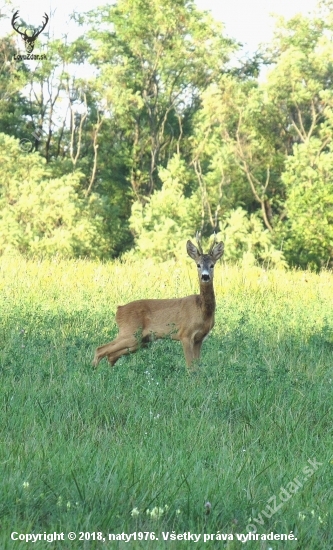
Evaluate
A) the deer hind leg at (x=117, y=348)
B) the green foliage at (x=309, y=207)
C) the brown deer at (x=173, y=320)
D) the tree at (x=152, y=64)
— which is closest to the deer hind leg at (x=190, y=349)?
the brown deer at (x=173, y=320)

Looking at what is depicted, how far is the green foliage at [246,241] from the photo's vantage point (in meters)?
26.1

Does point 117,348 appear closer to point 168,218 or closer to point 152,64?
point 168,218

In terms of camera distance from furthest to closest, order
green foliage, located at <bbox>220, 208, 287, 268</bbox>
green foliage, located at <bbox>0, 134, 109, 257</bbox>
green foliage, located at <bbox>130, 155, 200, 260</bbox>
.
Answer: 1. green foliage, located at <bbox>130, 155, 200, 260</bbox>
2. green foliage, located at <bbox>220, 208, 287, 268</bbox>
3. green foliage, located at <bbox>0, 134, 109, 257</bbox>

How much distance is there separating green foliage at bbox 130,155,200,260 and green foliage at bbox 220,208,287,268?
139 cm

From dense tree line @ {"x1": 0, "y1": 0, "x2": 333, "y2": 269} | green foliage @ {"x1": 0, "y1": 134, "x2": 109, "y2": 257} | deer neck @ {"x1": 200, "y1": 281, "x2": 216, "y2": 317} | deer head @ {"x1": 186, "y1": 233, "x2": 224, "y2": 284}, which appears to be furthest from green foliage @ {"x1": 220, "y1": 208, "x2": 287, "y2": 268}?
deer neck @ {"x1": 200, "y1": 281, "x2": 216, "y2": 317}

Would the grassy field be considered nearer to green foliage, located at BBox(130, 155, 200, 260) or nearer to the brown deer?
the brown deer

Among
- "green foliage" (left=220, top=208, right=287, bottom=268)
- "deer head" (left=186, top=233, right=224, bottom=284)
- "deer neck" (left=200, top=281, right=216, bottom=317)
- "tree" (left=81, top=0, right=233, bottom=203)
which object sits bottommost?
"green foliage" (left=220, top=208, right=287, bottom=268)

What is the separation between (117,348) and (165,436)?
2899mm

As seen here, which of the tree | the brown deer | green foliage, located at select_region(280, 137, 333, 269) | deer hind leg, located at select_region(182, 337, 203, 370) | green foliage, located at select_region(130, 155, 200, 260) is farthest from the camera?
the tree

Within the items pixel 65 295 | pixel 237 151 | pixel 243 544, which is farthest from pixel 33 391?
pixel 237 151

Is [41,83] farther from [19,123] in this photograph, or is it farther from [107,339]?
[107,339]

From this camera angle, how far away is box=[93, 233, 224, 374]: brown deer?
7.51 metres

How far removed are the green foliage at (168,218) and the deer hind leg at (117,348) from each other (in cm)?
1829

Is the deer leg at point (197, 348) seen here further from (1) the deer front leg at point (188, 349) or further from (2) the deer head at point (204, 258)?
(2) the deer head at point (204, 258)
